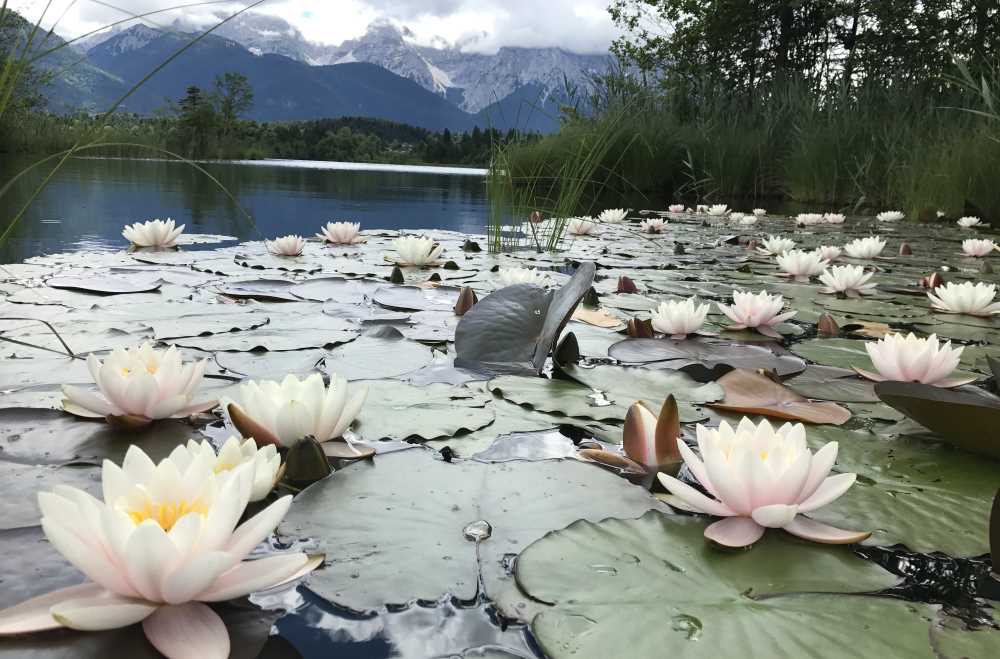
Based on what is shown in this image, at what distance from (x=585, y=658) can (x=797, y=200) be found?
860 cm

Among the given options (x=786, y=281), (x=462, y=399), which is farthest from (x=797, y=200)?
(x=462, y=399)

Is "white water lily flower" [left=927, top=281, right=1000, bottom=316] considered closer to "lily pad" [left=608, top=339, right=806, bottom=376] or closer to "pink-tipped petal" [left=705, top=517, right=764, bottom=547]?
"lily pad" [left=608, top=339, right=806, bottom=376]

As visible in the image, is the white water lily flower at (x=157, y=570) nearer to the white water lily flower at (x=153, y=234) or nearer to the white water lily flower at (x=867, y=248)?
the white water lily flower at (x=153, y=234)

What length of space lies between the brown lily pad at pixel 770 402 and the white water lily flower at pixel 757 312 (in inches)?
20.3

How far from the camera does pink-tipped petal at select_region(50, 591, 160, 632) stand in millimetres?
521

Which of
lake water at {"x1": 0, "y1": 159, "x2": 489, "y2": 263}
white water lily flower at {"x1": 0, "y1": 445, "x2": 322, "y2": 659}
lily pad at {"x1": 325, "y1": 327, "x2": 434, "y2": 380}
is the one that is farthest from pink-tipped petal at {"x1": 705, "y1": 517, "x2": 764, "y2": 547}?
lake water at {"x1": 0, "y1": 159, "x2": 489, "y2": 263}

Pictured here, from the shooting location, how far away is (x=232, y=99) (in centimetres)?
2514

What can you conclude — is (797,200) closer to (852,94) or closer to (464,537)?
(852,94)

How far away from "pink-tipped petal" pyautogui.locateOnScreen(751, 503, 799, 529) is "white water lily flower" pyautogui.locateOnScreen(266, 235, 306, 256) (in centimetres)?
266

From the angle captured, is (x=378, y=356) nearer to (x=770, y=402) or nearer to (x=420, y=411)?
(x=420, y=411)

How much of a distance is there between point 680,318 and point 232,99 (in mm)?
27086


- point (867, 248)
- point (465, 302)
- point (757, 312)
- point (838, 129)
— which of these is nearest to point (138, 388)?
point (465, 302)

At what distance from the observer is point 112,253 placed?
118 inches

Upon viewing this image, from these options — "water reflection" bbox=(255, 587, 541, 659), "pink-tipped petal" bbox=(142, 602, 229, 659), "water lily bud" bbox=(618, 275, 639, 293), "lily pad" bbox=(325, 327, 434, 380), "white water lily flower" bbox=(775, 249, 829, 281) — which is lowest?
"water reflection" bbox=(255, 587, 541, 659)
